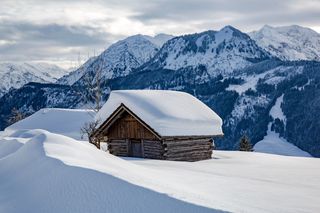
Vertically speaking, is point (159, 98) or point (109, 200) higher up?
point (159, 98)

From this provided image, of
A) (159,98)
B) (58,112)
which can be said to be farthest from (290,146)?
(159,98)

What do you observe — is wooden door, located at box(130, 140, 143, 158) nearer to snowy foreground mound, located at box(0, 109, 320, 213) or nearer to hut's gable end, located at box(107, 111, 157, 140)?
hut's gable end, located at box(107, 111, 157, 140)

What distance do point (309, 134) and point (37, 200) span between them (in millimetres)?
192269

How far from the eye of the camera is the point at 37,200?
29.6 feet

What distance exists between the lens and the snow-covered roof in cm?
2608

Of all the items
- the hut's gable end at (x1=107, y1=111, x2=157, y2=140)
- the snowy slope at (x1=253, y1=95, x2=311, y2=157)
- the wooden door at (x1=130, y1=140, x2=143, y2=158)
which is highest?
the hut's gable end at (x1=107, y1=111, x2=157, y2=140)

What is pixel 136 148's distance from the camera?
2873 cm

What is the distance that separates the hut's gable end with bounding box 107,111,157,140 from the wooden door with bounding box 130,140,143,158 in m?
0.51

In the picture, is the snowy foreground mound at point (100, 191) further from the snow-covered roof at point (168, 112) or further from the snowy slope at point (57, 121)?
the snowy slope at point (57, 121)

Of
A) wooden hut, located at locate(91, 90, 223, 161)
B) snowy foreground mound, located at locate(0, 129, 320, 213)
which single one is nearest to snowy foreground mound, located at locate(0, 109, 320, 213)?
snowy foreground mound, located at locate(0, 129, 320, 213)

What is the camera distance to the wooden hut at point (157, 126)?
2631 cm

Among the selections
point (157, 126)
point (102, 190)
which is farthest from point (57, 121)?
point (102, 190)

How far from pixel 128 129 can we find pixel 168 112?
329 cm

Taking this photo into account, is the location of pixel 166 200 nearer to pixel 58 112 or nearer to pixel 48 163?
pixel 48 163
